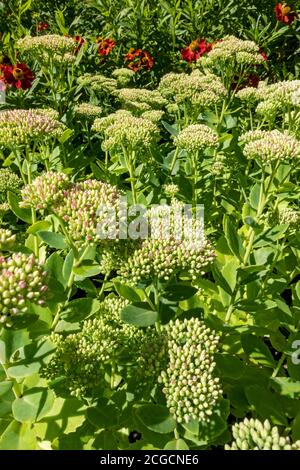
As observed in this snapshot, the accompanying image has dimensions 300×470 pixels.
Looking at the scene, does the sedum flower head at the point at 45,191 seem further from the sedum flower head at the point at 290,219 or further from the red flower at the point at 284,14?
the red flower at the point at 284,14

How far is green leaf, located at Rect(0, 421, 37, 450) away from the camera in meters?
1.37

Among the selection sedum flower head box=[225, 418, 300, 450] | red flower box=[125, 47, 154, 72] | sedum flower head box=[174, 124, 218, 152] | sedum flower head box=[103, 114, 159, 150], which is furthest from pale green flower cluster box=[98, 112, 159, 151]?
red flower box=[125, 47, 154, 72]

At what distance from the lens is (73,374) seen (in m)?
1.46

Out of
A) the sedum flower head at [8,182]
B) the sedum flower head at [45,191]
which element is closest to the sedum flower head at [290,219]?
the sedum flower head at [45,191]

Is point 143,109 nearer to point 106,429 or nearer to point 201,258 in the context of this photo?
point 201,258

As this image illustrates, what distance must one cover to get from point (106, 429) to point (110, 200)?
→ 767 millimetres

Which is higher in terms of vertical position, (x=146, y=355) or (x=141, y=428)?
(x=146, y=355)

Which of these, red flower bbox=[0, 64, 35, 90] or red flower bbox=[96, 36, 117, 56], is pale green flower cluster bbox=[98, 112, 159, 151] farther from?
red flower bbox=[96, 36, 117, 56]

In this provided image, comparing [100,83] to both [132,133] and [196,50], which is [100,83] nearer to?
[196,50]

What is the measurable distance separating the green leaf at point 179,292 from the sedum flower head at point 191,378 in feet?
0.45

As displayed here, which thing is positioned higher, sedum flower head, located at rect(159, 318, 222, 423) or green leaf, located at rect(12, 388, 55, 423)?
sedum flower head, located at rect(159, 318, 222, 423)

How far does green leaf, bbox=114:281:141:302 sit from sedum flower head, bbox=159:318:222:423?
23cm
